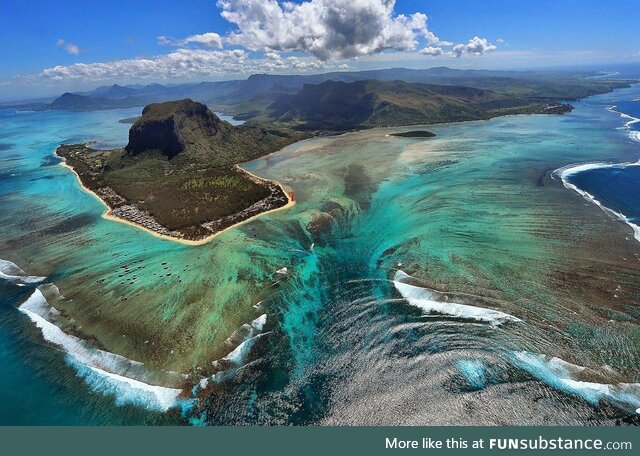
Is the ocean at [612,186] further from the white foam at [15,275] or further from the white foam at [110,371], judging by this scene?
the white foam at [15,275]

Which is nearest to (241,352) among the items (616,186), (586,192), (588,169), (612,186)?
(586,192)

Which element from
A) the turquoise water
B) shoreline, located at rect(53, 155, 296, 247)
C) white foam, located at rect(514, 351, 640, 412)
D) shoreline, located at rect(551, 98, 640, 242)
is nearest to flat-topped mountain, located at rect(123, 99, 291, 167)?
shoreline, located at rect(53, 155, 296, 247)

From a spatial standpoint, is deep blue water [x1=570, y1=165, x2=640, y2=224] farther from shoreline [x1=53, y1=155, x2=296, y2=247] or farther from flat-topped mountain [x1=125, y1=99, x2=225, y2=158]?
flat-topped mountain [x1=125, y1=99, x2=225, y2=158]

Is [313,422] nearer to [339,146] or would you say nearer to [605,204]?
[605,204]

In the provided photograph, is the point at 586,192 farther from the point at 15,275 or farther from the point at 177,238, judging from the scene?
the point at 15,275

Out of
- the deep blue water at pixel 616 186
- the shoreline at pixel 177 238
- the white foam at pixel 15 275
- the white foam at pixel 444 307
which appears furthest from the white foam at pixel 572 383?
the white foam at pixel 15 275
